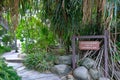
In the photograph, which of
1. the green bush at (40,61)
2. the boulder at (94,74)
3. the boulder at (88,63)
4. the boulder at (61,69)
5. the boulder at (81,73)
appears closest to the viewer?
the boulder at (81,73)

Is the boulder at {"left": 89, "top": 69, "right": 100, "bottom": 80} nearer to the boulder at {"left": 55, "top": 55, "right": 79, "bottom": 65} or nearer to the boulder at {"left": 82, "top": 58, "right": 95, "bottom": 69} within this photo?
the boulder at {"left": 82, "top": 58, "right": 95, "bottom": 69}

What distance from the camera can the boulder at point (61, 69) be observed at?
5.75 metres

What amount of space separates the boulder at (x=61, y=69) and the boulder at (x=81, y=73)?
338 mm

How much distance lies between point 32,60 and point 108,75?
2209 mm

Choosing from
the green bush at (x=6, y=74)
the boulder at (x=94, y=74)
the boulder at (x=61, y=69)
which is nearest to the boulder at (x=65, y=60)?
the boulder at (x=61, y=69)

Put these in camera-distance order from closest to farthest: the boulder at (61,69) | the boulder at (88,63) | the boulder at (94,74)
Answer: the boulder at (94,74) < the boulder at (88,63) < the boulder at (61,69)

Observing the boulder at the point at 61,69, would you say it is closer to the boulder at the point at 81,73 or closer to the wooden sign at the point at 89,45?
the boulder at the point at 81,73

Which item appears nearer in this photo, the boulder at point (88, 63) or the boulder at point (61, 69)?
the boulder at point (88, 63)

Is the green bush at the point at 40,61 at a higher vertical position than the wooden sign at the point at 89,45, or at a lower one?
lower

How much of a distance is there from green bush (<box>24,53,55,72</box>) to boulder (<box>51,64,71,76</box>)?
21 cm

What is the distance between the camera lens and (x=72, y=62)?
232 inches

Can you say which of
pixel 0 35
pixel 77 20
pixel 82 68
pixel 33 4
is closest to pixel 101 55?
pixel 82 68

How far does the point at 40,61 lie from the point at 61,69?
0.72m

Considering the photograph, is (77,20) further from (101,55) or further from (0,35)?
(0,35)
